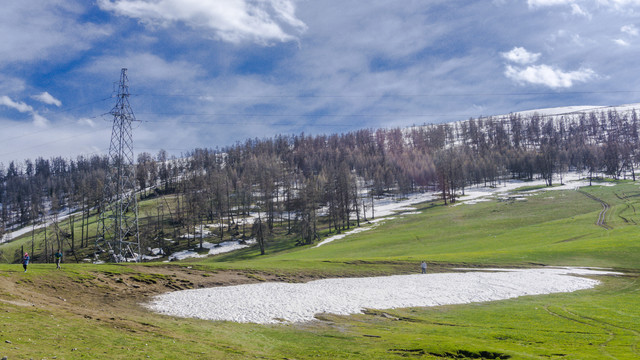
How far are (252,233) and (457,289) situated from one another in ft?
270

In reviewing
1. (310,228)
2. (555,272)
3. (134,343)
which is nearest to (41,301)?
(134,343)

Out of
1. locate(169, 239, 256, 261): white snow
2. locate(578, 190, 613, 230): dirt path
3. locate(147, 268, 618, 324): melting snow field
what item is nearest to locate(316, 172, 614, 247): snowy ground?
locate(578, 190, 613, 230): dirt path

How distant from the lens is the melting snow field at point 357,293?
83.9 feet

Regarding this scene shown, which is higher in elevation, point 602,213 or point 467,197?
point 467,197

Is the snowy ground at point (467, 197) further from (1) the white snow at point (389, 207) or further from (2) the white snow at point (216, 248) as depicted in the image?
(2) the white snow at point (216, 248)

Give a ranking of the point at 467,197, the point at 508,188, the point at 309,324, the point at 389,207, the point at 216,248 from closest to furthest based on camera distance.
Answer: the point at 309,324
the point at 216,248
the point at 389,207
the point at 467,197
the point at 508,188

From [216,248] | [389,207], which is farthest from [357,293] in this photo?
[389,207]

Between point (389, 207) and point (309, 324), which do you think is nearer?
point (309, 324)

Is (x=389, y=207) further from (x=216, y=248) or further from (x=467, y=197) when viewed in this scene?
(x=216, y=248)

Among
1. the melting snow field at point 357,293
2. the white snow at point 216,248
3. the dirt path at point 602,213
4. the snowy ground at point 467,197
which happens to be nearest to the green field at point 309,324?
the melting snow field at point 357,293

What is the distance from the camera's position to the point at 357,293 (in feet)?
109

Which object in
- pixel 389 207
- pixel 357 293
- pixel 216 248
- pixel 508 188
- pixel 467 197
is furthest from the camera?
pixel 508 188

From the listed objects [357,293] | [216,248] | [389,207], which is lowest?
[216,248]

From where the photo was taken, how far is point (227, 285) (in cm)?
3350
